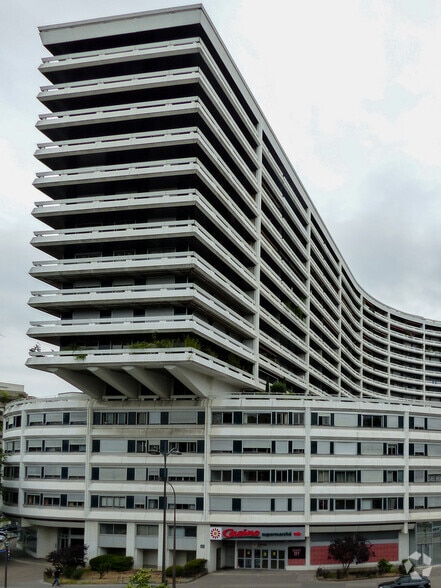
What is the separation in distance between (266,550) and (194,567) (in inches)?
283

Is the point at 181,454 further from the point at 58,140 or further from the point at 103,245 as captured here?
the point at 58,140

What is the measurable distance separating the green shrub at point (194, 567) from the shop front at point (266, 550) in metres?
2.58

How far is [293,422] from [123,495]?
15.3 meters

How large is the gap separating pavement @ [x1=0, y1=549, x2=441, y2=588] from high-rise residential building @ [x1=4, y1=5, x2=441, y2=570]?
2036mm

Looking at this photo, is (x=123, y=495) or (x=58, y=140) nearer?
(x=123, y=495)

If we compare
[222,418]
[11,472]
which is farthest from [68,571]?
[222,418]

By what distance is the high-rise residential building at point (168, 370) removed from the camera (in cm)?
5850

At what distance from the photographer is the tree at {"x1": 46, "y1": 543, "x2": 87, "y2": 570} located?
56500 mm

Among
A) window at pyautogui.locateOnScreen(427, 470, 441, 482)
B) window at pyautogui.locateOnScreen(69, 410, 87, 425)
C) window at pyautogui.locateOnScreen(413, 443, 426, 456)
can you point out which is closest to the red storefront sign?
window at pyautogui.locateOnScreen(413, 443, 426, 456)

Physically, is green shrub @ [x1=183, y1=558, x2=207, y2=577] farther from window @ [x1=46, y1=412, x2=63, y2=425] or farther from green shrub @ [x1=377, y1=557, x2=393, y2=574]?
window @ [x1=46, y1=412, x2=63, y2=425]

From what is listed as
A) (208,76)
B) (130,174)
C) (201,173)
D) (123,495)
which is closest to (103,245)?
(130,174)

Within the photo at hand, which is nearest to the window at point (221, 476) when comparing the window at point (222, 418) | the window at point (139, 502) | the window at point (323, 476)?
the window at point (222, 418)

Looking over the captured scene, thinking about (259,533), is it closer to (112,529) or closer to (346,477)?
(346,477)

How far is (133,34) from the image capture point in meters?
60.8
